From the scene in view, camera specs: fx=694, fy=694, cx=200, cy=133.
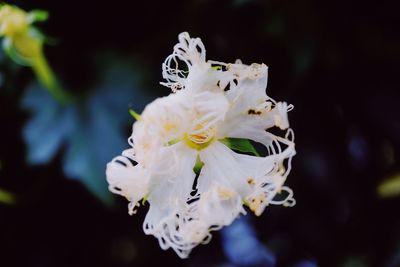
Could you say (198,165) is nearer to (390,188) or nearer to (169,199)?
(169,199)

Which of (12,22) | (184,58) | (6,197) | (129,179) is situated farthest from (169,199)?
(6,197)

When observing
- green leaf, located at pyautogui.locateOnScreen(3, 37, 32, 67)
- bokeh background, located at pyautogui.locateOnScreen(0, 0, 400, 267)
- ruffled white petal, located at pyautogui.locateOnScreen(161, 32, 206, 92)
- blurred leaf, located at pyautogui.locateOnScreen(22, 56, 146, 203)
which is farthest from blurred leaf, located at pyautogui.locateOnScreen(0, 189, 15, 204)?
ruffled white petal, located at pyautogui.locateOnScreen(161, 32, 206, 92)

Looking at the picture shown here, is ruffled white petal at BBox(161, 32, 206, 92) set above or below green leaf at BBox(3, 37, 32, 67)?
below

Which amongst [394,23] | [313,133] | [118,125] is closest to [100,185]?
[118,125]

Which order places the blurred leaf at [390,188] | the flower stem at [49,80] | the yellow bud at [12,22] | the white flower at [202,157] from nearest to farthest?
the white flower at [202,157] → the yellow bud at [12,22] → the flower stem at [49,80] → the blurred leaf at [390,188]

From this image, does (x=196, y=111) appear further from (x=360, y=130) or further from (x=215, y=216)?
(x=360, y=130)

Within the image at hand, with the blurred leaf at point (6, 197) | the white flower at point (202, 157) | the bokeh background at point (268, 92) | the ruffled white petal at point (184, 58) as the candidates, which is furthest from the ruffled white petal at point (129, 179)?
the blurred leaf at point (6, 197)

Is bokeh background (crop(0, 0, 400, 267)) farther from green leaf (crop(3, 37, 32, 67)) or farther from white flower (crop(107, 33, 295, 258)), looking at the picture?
white flower (crop(107, 33, 295, 258))

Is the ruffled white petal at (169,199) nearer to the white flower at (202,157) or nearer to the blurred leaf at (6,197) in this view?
the white flower at (202,157)
